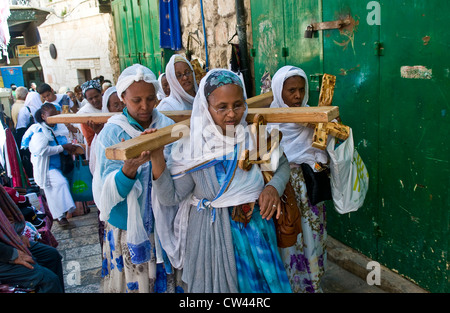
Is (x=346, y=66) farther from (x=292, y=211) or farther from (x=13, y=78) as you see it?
(x=13, y=78)

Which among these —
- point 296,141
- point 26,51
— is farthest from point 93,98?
point 26,51

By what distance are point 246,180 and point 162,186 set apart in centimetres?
43

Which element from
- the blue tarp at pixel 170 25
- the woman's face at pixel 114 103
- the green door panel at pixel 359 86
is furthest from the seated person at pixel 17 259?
the blue tarp at pixel 170 25

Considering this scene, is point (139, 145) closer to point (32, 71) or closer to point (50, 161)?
point (50, 161)

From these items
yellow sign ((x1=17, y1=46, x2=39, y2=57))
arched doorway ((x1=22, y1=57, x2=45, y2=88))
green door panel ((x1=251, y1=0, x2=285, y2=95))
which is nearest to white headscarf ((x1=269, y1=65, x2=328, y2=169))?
green door panel ((x1=251, y1=0, x2=285, y2=95))

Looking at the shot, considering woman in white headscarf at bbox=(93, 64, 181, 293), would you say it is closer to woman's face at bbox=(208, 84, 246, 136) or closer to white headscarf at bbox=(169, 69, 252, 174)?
white headscarf at bbox=(169, 69, 252, 174)

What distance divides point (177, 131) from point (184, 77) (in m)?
1.80

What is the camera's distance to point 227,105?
2.04m

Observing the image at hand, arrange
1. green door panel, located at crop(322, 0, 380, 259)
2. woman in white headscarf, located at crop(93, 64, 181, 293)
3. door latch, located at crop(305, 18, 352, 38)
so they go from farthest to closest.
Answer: door latch, located at crop(305, 18, 352, 38) → green door panel, located at crop(322, 0, 380, 259) → woman in white headscarf, located at crop(93, 64, 181, 293)

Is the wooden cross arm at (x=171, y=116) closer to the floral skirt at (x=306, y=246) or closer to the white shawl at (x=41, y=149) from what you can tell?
the floral skirt at (x=306, y=246)

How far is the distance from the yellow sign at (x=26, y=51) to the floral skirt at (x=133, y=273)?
23.2 meters

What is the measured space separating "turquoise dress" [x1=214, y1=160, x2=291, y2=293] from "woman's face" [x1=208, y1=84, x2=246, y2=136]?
8.5 inches

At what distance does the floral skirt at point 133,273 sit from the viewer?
235 cm

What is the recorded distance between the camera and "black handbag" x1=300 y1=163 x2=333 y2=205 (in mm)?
2641
